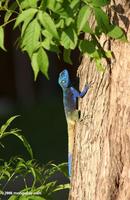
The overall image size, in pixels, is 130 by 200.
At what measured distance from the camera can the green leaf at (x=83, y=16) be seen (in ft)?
7.20

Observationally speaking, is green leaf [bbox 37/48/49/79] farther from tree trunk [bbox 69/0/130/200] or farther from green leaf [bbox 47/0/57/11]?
tree trunk [bbox 69/0/130/200]

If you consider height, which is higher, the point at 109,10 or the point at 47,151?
the point at 109,10

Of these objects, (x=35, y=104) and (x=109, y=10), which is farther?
(x=35, y=104)

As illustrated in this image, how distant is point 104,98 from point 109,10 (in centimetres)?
39

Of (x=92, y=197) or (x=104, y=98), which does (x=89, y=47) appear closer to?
(x=104, y=98)

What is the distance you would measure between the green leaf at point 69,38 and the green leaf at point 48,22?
0.12 metres

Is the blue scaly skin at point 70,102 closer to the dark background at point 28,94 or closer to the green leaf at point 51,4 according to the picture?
the green leaf at point 51,4

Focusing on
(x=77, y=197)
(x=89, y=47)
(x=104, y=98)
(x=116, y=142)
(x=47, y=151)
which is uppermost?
(x=89, y=47)

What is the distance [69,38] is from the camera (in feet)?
7.47

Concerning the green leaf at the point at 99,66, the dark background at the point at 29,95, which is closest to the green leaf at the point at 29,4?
the green leaf at the point at 99,66

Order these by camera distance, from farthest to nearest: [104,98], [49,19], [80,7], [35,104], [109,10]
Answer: [35,104]
[104,98]
[109,10]
[80,7]
[49,19]

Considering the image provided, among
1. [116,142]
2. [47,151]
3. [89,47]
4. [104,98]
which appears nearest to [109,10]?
[89,47]

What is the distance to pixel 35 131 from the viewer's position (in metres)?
8.79

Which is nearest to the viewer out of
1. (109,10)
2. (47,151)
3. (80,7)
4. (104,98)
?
(80,7)
